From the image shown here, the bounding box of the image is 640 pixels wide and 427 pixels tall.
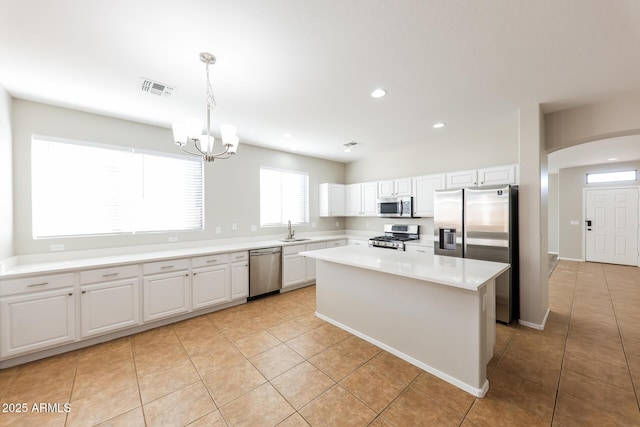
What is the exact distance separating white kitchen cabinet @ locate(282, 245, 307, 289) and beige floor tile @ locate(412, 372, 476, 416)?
282 centimetres

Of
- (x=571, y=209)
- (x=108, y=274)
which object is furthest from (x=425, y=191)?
(x=571, y=209)

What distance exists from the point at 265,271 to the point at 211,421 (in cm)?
258

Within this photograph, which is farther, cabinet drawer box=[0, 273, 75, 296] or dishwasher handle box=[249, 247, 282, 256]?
dishwasher handle box=[249, 247, 282, 256]

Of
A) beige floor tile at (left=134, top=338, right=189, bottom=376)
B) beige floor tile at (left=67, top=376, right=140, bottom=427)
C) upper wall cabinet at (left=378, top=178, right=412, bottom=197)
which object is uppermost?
upper wall cabinet at (left=378, top=178, right=412, bottom=197)

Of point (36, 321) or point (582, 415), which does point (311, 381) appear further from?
point (36, 321)

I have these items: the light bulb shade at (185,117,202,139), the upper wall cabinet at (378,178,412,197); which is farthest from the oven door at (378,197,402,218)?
the light bulb shade at (185,117,202,139)

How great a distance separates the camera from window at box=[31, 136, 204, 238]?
3.01 meters

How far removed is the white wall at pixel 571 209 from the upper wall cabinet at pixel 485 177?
5.54 metres

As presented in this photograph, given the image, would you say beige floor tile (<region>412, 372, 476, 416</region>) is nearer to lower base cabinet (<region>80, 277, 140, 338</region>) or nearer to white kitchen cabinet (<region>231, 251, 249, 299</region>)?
white kitchen cabinet (<region>231, 251, 249, 299</region>)

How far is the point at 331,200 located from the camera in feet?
19.4

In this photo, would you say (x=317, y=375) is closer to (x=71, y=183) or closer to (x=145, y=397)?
(x=145, y=397)

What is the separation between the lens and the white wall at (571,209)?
6984 millimetres

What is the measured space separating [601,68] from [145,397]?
16.2ft

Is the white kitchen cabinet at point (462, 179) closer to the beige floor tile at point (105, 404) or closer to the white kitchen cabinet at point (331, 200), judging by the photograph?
the white kitchen cabinet at point (331, 200)
